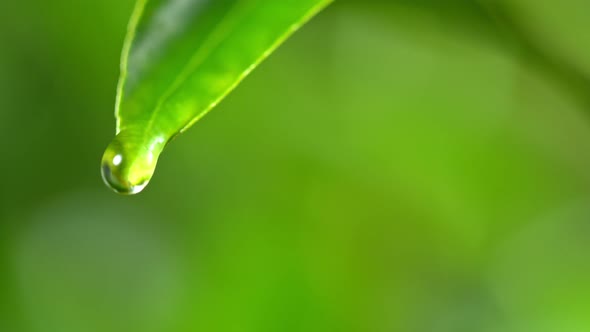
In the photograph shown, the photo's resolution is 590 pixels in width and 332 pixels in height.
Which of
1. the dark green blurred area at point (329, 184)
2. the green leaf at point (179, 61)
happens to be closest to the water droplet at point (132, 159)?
the green leaf at point (179, 61)

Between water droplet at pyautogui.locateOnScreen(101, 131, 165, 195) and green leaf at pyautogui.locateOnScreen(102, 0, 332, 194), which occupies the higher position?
green leaf at pyautogui.locateOnScreen(102, 0, 332, 194)

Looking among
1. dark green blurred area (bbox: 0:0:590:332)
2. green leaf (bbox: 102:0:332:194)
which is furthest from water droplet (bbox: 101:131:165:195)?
dark green blurred area (bbox: 0:0:590:332)

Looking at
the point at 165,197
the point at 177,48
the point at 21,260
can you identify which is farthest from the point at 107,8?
the point at 177,48

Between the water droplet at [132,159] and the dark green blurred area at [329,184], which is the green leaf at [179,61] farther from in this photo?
the dark green blurred area at [329,184]

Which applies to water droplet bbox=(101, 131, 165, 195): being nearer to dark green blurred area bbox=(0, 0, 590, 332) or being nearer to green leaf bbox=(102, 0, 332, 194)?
green leaf bbox=(102, 0, 332, 194)

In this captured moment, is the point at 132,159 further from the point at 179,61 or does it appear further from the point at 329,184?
the point at 329,184

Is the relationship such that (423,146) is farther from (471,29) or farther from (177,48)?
(177,48)

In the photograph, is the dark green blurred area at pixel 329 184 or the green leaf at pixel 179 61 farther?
the dark green blurred area at pixel 329 184

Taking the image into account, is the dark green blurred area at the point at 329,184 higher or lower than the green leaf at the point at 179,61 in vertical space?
higher
